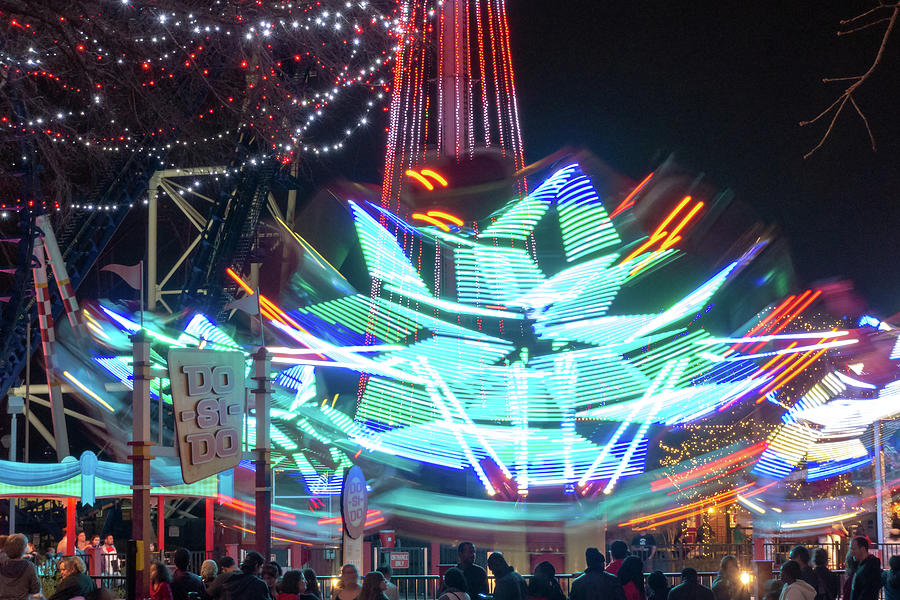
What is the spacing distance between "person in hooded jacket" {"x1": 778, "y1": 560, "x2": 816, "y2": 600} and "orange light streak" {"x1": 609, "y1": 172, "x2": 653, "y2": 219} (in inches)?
627

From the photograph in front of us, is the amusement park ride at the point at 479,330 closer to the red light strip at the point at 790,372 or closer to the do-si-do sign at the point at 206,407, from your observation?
the red light strip at the point at 790,372

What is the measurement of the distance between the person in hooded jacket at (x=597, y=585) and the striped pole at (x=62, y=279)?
58.1 feet

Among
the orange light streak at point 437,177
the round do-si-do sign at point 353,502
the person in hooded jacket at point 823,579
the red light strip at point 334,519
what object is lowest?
the person in hooded jacket at point 823,579

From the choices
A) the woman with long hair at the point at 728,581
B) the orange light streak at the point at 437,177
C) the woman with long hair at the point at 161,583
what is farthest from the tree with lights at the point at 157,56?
the orange light streak at the point at 437,177

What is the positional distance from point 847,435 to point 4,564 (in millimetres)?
20537

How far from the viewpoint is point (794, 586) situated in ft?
33.4

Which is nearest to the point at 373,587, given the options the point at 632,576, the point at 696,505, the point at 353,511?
the point at 353,511

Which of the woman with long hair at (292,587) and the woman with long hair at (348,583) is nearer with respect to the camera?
the woman with long hair at (292,587)

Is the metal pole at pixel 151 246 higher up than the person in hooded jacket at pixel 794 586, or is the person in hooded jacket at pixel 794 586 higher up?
the metal pole at pixel 151 246

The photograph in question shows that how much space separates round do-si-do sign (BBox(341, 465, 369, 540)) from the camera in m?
11.1

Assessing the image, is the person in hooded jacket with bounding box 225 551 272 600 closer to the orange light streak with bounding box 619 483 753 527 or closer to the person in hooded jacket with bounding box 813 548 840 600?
the person in hooded jacket with bounding box 813 548 840 600

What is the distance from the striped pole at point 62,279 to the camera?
80.4 ft

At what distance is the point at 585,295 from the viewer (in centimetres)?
2405

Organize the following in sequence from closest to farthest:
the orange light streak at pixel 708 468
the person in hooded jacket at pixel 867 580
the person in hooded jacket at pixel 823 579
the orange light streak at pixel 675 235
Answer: the person in hooded jacket at pixel 867 580
the person in hooded jacket at pixel 823 579
the orange light streak at pixel 675 235
the orange light streak at pixel 708 468
